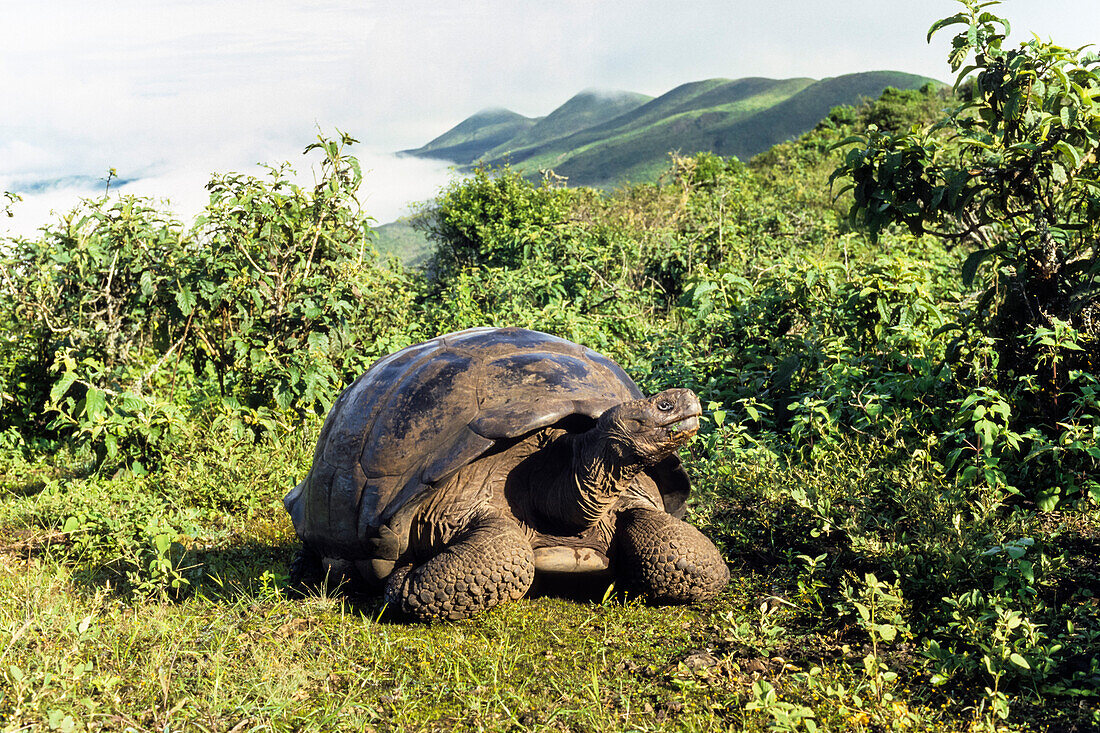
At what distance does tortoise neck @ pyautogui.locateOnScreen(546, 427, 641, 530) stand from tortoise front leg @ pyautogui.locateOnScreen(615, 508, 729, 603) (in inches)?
6.6

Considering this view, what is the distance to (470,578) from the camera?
9.40 feet

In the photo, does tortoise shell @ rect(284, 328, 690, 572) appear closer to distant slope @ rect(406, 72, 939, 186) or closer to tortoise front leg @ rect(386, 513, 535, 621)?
tortoise front leg @ rect(386, 513, 535, 621)

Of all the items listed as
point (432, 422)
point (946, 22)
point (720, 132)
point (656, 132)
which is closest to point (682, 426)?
point (432, 422)

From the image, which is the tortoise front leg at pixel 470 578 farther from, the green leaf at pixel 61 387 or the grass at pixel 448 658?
the green leaf at pixel 61 387

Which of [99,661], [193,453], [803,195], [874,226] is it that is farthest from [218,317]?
[803,195]

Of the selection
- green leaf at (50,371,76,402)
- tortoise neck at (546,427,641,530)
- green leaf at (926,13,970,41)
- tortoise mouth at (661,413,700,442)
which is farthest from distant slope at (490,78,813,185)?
tortoise mouth at (661,413,700,442)

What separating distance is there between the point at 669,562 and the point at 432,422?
1.01 metres

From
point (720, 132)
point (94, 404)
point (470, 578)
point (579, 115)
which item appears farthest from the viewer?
point (579, 115)

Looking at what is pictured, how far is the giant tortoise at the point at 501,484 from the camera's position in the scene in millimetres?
2896

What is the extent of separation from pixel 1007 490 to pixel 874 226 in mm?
1344

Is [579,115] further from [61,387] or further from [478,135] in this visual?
[61,387]

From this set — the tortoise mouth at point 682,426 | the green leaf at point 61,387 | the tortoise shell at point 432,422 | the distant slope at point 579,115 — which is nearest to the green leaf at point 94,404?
the green leaf at point 61,387

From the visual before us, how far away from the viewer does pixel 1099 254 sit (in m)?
3.41

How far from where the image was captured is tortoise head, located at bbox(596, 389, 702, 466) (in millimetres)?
2740
